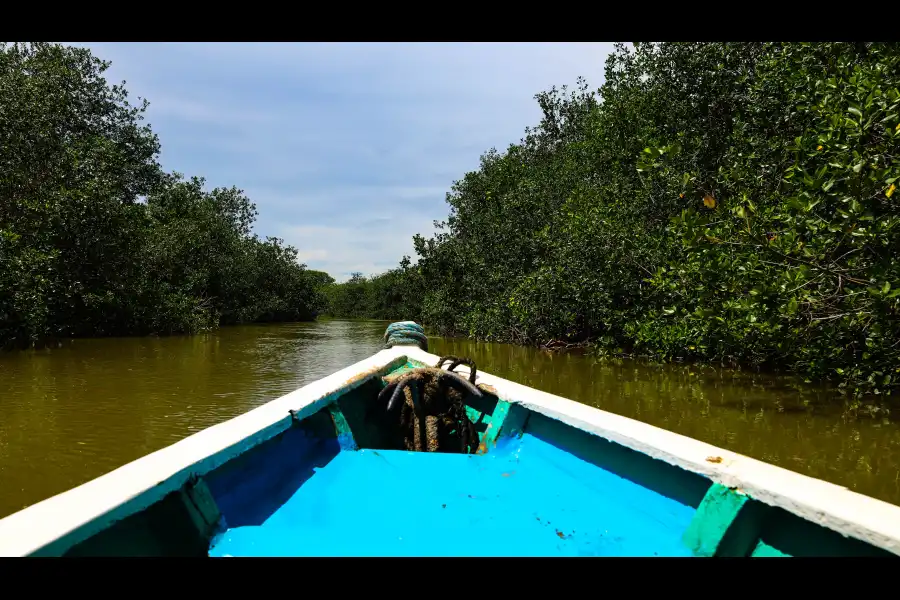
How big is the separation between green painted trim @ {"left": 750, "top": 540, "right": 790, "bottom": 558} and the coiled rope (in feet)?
14.3

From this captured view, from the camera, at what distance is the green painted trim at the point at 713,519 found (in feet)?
5.08

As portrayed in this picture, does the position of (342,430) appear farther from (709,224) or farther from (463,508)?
(709,224)

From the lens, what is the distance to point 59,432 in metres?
6.19

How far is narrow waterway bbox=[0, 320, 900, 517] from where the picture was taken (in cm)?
499

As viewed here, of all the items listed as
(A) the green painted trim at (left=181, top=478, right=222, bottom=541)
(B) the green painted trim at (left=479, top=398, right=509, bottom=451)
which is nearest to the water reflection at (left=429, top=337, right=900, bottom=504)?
(B) the green painted trim at (left=479, top=398, right=509, bottom=451)

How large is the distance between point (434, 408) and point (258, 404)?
5.58 metres

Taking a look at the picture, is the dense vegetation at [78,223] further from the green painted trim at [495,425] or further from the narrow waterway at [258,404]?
the green painted trim at [495,425]

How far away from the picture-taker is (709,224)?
6.25m

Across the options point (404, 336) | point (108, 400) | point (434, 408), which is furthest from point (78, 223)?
point (434, 408)

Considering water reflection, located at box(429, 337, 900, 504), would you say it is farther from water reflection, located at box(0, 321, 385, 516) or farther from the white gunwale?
water reflection, located at box(0, 321, 385, 516)

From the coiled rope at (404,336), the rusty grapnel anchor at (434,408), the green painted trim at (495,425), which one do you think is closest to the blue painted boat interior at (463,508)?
the green painted trim at (495,425)
